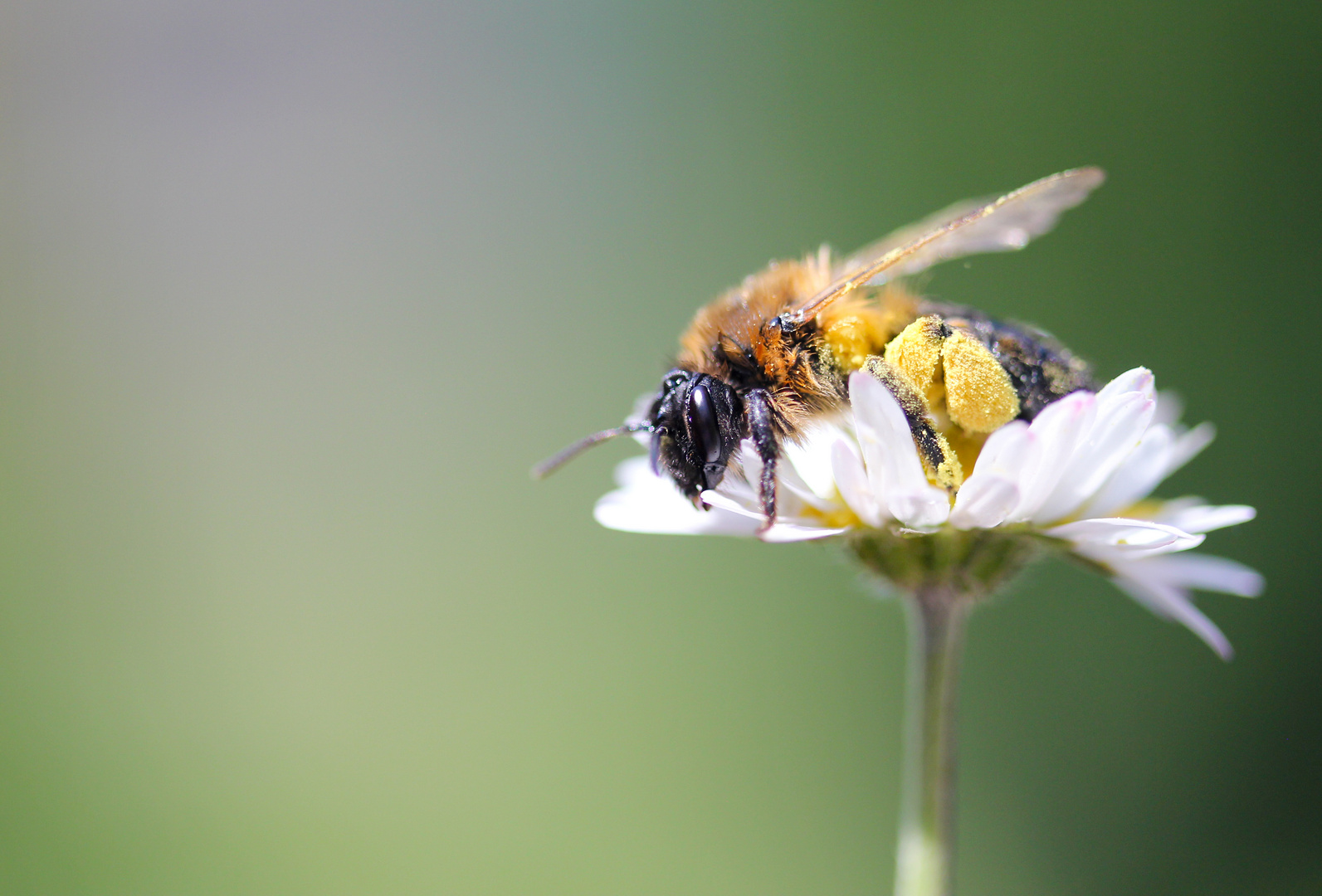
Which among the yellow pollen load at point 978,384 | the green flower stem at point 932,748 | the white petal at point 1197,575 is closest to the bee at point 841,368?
the yellow pollen load at point 978,384

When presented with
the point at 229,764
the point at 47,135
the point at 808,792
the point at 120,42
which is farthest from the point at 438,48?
the point at 808,792

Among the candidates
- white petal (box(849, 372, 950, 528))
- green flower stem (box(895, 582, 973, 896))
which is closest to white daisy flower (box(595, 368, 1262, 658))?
white petal (box(849, 372, 950, 528))

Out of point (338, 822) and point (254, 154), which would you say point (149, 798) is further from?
point (254, 154)

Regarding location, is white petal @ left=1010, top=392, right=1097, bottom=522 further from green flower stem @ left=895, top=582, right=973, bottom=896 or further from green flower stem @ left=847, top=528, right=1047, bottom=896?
green flower stem @ left=895, top=582, right=973, bottom=896

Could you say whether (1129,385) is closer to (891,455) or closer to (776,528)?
(891,455)

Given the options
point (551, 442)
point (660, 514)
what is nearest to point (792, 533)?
point (660, 514)
